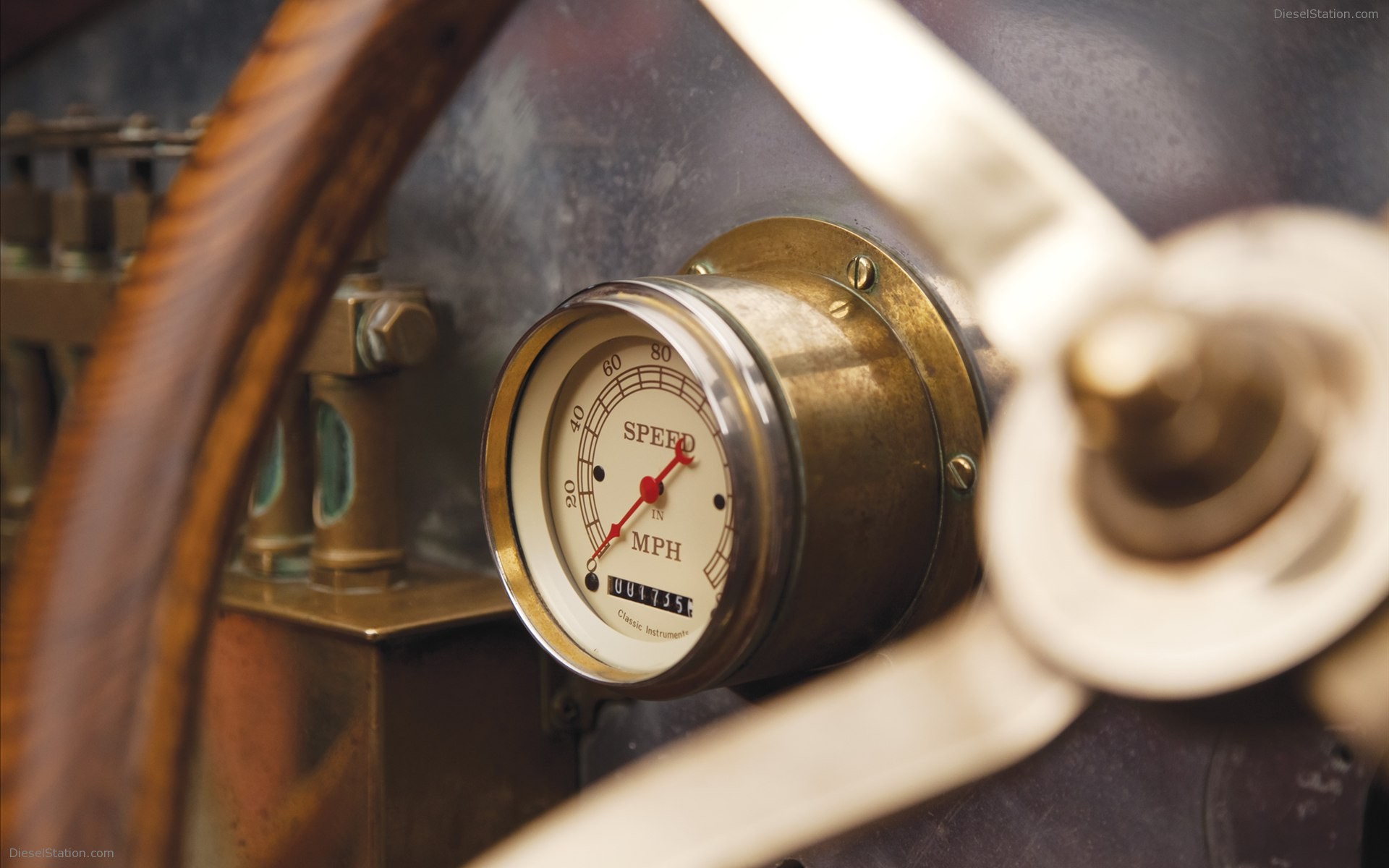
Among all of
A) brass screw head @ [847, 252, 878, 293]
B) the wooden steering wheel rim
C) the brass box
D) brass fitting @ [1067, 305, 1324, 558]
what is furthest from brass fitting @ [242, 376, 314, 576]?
brass fitting @ [1067, 305, 1324, 558]

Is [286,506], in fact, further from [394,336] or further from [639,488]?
[639,488]

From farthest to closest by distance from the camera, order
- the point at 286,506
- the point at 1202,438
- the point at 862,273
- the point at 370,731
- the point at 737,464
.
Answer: the point at 286,506, the point at 370,731, the point at 862,273, the point at 737,464, the point at 1202,438

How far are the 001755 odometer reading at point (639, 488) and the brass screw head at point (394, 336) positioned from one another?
0.17 meters

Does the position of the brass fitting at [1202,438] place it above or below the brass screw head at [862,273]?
below

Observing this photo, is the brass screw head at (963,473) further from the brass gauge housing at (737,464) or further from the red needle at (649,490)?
the red needle at (649,490)

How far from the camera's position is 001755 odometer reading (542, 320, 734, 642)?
85cm

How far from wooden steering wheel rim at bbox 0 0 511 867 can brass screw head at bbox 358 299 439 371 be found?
61 centimetres

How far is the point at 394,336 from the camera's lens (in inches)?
40.2

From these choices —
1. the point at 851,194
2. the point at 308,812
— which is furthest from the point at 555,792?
the point at 851,194

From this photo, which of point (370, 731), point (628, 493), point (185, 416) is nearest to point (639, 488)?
point (628, 493)

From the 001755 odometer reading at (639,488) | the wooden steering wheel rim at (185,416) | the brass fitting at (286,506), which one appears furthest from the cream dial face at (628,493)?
the wooden steering wheel rim at (185,416)

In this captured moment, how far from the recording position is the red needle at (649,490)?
2.81 ft

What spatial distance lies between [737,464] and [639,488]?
17cm

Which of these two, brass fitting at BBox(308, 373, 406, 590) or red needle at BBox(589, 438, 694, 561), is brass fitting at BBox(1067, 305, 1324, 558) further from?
brass fitting at BBox(308, 373, 406, 590)
